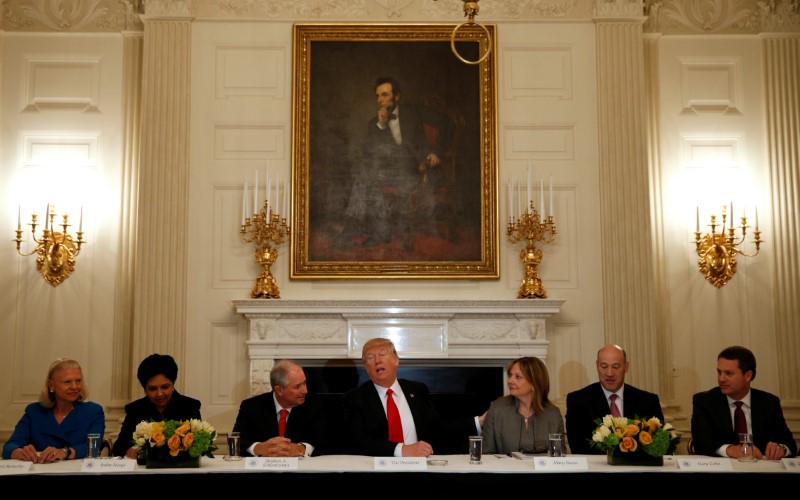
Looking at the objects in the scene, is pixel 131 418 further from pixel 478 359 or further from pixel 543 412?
pixel 478 359

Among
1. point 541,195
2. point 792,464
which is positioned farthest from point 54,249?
point 792,464

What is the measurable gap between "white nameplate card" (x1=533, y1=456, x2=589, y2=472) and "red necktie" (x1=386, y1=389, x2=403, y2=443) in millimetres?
1291

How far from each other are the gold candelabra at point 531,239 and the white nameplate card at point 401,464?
10.9 ft

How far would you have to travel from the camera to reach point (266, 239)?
727cm

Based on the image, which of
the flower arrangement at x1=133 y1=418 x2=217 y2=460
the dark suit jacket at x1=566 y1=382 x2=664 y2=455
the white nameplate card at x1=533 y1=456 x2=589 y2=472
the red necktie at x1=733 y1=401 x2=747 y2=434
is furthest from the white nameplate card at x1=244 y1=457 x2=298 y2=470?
the red necktie at x1=733 y1=401 x2=747 y2=434

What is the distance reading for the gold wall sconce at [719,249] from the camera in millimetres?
7488

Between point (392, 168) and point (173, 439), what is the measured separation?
3.89 meters

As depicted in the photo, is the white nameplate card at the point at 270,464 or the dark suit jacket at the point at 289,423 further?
the dark suit jacket at the point at 289,423

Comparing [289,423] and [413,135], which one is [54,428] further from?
[413,135]

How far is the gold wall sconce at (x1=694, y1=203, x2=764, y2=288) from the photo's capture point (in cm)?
749

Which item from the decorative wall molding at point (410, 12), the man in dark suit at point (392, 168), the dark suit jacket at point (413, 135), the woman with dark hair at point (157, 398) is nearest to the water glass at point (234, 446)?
the woman with dark hair at point (157, 398)

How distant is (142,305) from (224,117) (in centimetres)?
166

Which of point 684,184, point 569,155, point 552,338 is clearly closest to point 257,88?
point 569,155

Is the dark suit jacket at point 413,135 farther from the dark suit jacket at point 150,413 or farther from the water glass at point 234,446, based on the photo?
the water glass at point 234,446
